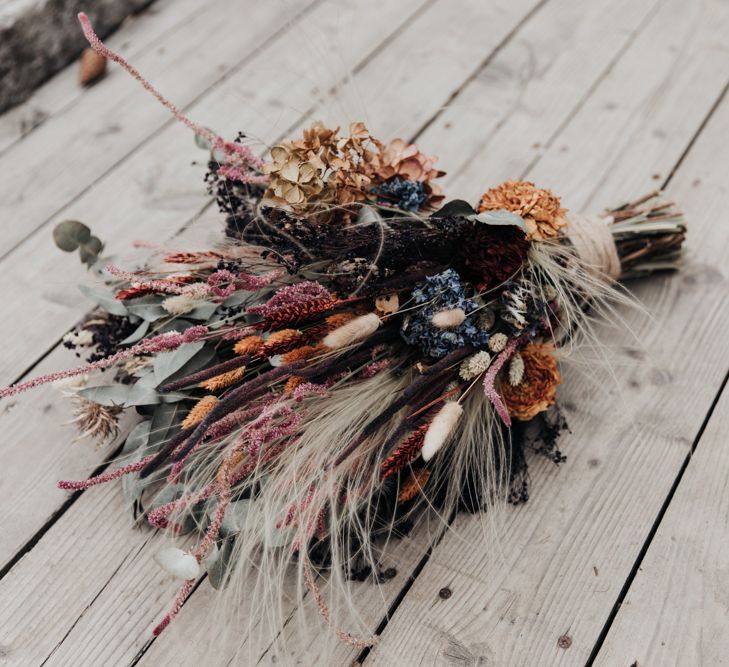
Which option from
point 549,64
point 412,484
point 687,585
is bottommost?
point 687,585

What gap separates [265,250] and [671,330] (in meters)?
0.70

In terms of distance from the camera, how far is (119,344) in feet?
3.59

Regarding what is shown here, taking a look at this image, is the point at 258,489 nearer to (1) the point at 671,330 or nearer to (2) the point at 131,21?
(1) the point at 671,330

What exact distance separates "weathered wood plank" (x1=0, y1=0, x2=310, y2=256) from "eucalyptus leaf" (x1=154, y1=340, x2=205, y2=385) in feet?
1.98

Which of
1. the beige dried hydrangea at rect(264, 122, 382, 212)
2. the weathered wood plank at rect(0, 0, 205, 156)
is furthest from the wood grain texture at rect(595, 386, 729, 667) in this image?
the weathered wood plank at rect(0, 0, 205, 156)

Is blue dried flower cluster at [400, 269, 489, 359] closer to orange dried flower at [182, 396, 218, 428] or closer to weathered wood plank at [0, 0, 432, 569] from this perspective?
orange dried flower at [182, 396, 218, 428]

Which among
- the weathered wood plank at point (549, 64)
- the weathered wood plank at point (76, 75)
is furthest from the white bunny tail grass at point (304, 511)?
the weathered wood plank at point (76, 75)

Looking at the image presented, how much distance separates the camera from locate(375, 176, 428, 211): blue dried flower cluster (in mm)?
1091

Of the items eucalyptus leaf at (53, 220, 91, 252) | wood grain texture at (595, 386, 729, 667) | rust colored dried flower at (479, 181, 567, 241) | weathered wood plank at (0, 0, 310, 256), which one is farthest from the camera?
weathered wood plank at (0, 0, 310, 256)

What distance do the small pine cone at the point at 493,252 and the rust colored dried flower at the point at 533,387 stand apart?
12 cm

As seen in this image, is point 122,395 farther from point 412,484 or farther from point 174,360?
point 412,484

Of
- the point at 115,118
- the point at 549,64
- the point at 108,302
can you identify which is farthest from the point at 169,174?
the point at 549,64

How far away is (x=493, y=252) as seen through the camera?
1030 mm

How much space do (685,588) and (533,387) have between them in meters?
0.33
